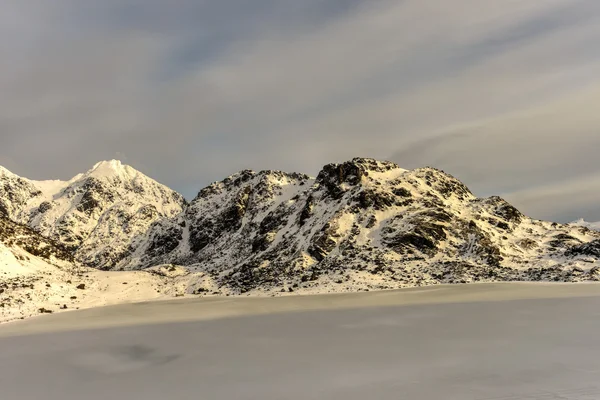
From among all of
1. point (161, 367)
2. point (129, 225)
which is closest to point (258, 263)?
point (161, 367)

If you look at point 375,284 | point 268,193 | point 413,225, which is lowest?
Result: point 375,284

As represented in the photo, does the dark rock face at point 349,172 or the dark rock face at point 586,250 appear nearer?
the dark rock face at point 586,250

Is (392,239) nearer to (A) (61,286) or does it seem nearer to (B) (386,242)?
(B) (386,242)

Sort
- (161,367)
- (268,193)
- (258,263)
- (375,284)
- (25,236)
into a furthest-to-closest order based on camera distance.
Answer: (268,193), (258,263), (25,236), (375,284), (161,367)

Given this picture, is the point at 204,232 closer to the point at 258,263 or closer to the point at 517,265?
the point at 258,263

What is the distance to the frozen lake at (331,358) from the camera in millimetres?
10750

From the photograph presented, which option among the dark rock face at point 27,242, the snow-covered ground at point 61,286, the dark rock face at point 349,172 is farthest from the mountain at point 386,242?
the dark rock face at point 27,242

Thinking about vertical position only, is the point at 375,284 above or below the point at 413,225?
below

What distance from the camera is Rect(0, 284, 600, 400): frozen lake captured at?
35.3ft

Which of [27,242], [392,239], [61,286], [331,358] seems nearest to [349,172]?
[392,239]

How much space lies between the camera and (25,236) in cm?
6800

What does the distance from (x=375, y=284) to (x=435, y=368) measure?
40.4 metres

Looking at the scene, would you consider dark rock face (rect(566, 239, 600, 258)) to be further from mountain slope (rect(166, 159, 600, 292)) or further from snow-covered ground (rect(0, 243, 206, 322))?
snow-covered ground (rect(0, 243, 206, 322))

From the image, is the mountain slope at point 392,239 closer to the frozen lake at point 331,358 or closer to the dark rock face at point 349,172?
the dark rock face at point 349,172
